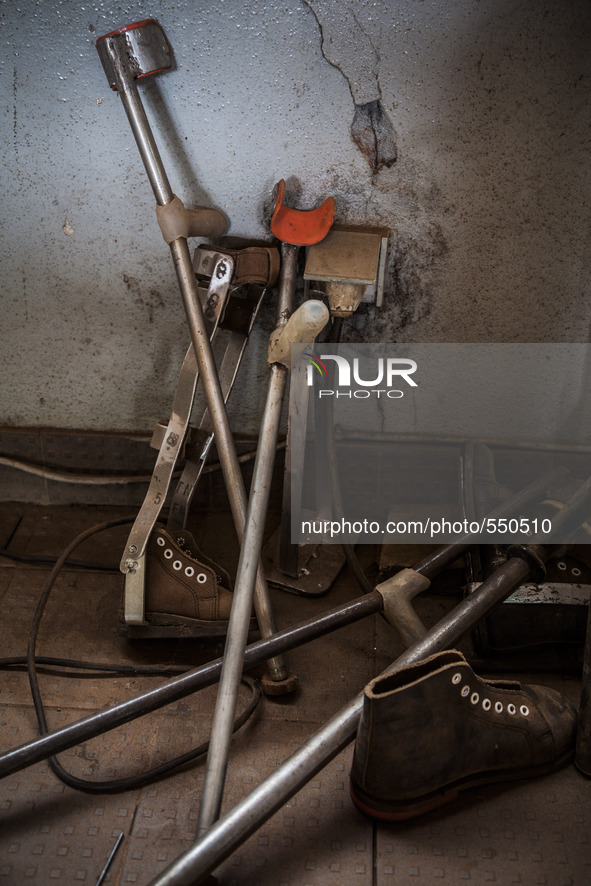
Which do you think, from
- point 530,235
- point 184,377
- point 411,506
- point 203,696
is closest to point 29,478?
point 184,377

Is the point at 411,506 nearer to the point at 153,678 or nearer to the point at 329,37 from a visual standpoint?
the point at 153,678

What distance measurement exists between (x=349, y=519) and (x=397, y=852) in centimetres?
101

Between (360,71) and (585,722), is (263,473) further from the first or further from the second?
(360,71)

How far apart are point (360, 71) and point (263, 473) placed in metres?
0.99

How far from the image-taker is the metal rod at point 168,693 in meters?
1.43

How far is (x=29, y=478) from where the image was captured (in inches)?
92.2

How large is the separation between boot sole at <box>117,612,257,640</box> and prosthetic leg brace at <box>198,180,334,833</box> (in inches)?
15.2

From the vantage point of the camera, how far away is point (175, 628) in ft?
6.04

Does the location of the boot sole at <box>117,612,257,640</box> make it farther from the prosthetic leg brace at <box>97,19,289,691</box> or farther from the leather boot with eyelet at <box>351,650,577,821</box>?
the leather boot with eyelet at <box>351,650,577,821</box>

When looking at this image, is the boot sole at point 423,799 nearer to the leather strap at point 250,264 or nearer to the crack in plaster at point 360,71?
the leather strap at point 250,264

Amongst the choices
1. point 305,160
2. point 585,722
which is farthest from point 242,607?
point 305,160

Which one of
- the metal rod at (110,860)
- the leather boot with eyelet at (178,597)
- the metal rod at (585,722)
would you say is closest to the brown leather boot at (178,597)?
the leather boot with eyelet at (178,597)

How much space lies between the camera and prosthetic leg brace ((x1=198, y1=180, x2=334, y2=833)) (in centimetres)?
134

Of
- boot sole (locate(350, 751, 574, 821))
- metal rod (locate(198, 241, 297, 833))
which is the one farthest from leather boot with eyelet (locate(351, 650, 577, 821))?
metal rod (locate(198, 241, 297, 833))
